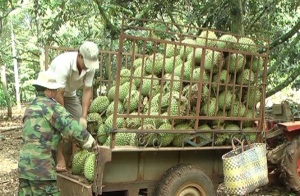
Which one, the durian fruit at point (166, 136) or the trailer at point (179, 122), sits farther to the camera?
the durian fruit at point (166, 136)

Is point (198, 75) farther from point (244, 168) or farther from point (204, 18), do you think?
point (204, 18)

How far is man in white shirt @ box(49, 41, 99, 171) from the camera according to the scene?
4.16 metres

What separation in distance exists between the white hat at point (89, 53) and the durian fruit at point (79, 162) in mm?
871

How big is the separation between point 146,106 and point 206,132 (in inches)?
26.6

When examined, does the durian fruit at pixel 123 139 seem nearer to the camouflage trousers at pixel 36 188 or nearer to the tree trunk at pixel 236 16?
the camouflage trousers at pixel 36 188

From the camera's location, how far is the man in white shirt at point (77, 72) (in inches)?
164

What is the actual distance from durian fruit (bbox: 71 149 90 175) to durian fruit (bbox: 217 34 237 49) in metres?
1.84

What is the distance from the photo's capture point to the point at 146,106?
14.4 ft

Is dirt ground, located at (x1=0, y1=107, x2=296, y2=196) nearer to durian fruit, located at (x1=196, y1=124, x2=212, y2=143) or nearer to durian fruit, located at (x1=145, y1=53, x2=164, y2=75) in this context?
durian fruit, located at (x1=196, y1=124, x2=212, y2=143)

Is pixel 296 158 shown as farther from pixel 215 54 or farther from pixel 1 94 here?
pixel 1 94

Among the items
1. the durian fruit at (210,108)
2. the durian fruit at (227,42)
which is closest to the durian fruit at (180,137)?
the durian fruit at (210,108)

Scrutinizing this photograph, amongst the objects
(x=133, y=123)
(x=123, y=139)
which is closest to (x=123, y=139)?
(x=123, y=139)

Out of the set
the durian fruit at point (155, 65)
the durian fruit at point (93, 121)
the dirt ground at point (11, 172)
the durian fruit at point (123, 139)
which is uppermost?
the durian fruit at point (155, 65)

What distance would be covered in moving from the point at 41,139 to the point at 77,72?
3.88ft
